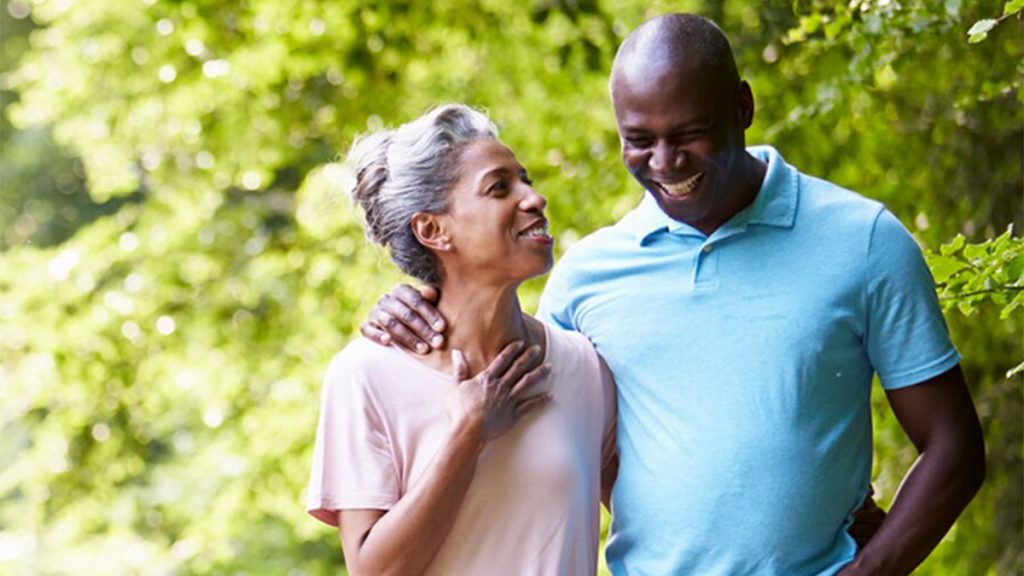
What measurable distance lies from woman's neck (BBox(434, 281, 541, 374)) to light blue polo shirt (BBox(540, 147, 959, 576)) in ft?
0.69

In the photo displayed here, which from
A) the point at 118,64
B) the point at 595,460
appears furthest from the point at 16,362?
the point at 595,460

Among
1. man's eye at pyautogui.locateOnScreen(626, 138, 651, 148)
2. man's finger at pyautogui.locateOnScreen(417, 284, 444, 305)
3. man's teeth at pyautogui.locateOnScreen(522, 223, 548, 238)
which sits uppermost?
man's eye at pyautogui.locateOnScreen(626, 138, 651, 148)

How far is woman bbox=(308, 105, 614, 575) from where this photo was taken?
2.76 m

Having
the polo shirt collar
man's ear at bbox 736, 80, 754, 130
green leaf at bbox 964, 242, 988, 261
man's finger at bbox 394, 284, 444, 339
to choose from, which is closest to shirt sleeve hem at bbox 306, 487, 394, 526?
man's finger at bbox 394, 284, 444, 339

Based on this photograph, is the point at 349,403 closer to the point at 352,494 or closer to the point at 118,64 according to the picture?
the point at 352,494

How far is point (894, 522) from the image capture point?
9.05 ft

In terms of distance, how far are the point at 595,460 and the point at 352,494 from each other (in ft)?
1.39

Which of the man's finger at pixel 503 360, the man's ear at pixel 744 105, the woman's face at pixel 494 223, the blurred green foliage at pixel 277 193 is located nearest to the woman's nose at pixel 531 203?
the woman's face at pixel 494 223

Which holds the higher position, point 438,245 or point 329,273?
point 438,245

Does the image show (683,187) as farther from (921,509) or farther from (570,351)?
(921,509)

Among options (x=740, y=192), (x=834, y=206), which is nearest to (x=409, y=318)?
(x=740, y=192)

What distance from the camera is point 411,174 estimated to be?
114 inches

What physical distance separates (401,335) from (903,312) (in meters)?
0.78

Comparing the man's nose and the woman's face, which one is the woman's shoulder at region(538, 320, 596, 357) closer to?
the woman's face
